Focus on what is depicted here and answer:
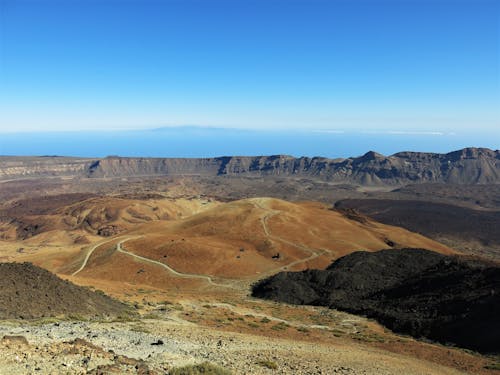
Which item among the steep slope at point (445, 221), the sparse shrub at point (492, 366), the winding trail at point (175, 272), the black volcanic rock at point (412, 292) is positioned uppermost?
the sparse shrub at point (492, 366)

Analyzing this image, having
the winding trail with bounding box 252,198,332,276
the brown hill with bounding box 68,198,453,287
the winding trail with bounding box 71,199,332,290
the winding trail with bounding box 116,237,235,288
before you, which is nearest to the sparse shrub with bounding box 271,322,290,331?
the winding trail with bounding box 71,199,332,290

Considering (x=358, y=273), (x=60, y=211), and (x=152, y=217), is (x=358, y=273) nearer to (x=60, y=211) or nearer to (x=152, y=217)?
(x=152, y=217)

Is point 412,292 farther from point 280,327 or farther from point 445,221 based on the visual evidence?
point 445,221

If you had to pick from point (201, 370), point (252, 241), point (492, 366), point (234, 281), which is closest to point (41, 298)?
point (201, 370)

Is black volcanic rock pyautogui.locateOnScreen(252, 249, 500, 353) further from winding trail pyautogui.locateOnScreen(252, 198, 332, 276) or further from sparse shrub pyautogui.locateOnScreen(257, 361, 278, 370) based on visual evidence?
sparse shrub pyautogui.locateOnScreen(257, 361, 278, 370)

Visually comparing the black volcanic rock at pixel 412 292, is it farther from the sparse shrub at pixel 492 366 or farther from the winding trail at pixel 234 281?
the winding trail at pixel 234 281

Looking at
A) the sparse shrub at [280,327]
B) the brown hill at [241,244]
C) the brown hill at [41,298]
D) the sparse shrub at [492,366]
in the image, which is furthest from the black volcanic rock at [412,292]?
the brown hill at [41,298]
